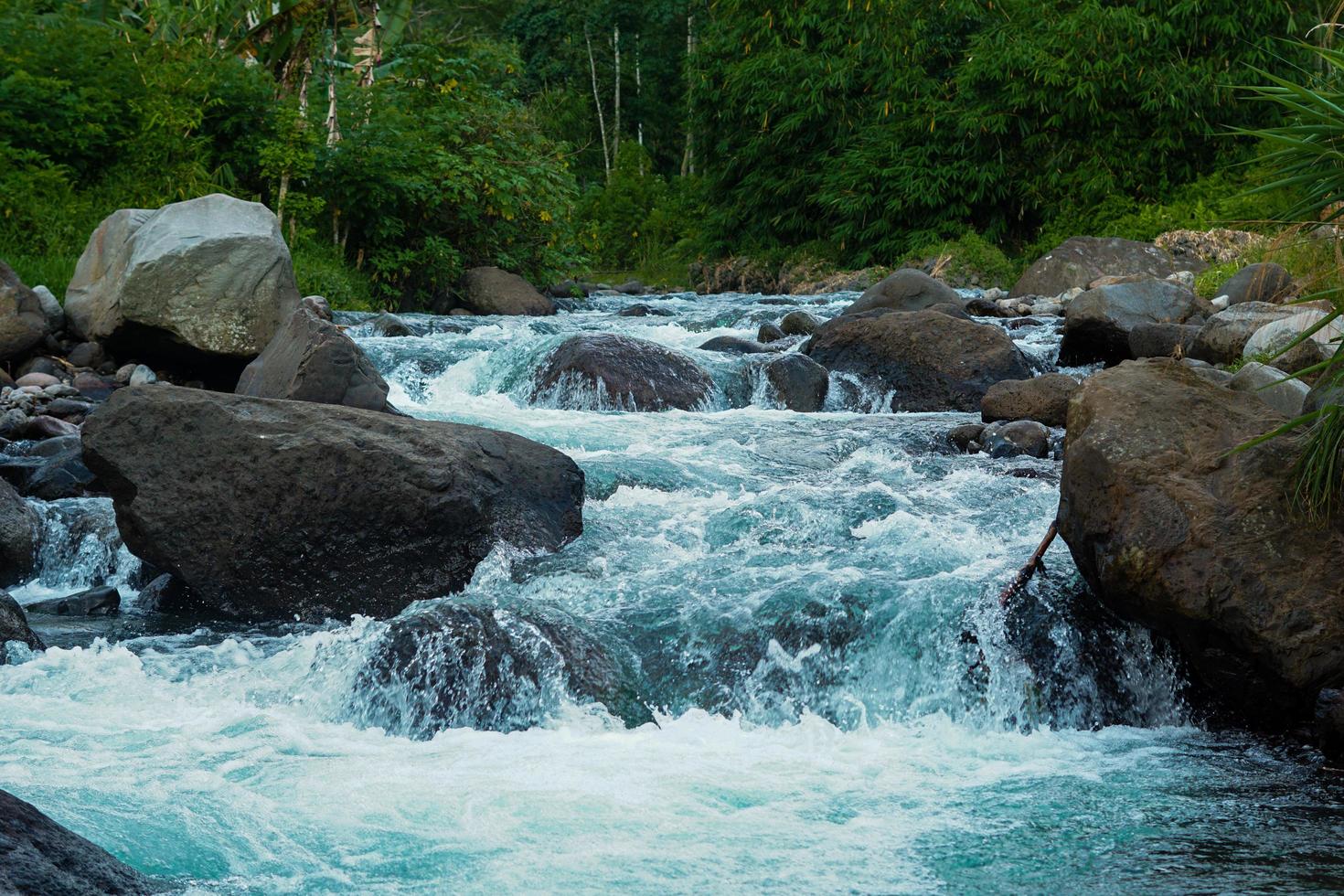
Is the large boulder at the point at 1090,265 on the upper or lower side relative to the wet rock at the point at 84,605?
upper

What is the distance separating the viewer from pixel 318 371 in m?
8.00

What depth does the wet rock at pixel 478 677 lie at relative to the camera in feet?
16.5

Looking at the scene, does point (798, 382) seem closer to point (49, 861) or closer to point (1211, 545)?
point (1211, 545)

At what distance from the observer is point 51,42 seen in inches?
545

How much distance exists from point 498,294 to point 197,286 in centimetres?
616

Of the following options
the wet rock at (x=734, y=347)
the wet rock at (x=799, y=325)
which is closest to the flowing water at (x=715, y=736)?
the wet rock at (x=734, y=347)

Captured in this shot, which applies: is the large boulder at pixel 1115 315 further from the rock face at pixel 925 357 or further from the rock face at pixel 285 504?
the rock face at pixel 285 504

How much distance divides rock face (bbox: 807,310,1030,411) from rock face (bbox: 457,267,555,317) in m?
5.84

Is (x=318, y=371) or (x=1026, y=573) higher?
(x=318, y=371)

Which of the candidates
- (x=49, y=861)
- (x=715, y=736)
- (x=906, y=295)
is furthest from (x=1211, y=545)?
(x=906, y=295)

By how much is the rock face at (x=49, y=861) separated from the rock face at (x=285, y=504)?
9.67 feet

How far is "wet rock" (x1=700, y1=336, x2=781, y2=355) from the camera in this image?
40.2 ft

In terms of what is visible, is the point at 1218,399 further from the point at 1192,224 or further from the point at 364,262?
the point at 1192,224

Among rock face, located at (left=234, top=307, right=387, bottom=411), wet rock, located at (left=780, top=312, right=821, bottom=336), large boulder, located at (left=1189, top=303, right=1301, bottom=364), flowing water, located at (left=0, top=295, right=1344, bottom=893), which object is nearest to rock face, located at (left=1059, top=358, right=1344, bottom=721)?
flowing water, located at (left=0, top=295, right=1344, bottom=893)
